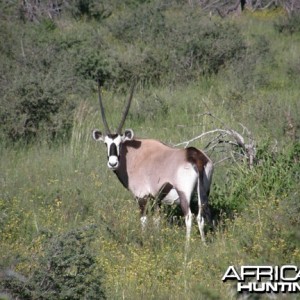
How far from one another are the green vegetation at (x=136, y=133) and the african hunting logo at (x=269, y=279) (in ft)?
0.76

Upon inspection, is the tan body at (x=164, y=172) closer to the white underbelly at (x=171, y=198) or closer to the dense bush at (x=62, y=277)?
the white underbelly at (x=171, y=198)

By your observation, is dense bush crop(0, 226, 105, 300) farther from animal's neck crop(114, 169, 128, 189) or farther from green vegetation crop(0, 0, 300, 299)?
animal's neck crop(114, 169, 128, 189)

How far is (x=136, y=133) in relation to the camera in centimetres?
1281

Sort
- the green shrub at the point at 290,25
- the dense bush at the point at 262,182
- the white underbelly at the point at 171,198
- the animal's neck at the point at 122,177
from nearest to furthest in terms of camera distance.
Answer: the white underbelly at the point at 171,198 → the dense bush at the point at 262,182 → the animal's neck at the point at 122,177 → the green shrub at the point at 290,25

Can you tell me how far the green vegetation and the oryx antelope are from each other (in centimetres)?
24

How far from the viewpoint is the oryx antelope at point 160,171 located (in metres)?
8.47

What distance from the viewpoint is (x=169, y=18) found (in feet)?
65.4

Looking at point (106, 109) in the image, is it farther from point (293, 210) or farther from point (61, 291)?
point (61, 291)

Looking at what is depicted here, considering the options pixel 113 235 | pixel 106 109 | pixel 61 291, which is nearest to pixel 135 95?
pixel 106 109

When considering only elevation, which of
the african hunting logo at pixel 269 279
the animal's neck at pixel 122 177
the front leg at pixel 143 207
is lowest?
the african hunting logo at pixel 269 279

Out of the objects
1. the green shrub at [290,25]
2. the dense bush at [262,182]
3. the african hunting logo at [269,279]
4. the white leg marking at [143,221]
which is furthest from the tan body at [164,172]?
the green shrub at [290,25]

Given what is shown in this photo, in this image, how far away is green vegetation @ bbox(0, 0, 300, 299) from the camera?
6.66 m

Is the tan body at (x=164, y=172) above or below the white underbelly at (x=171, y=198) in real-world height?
above

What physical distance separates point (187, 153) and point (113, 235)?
45.2 inches
